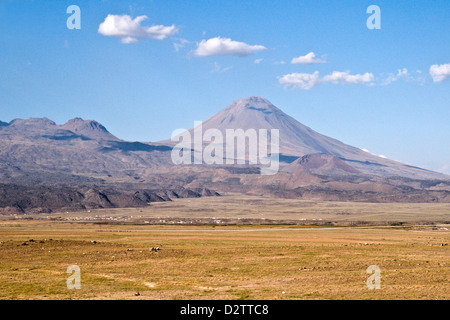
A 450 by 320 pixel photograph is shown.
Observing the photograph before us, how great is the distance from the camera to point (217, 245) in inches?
2532

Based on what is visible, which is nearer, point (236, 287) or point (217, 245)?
point (236, 287)

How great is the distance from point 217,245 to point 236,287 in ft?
101

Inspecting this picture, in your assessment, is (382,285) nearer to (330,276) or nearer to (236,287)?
(330,276)
